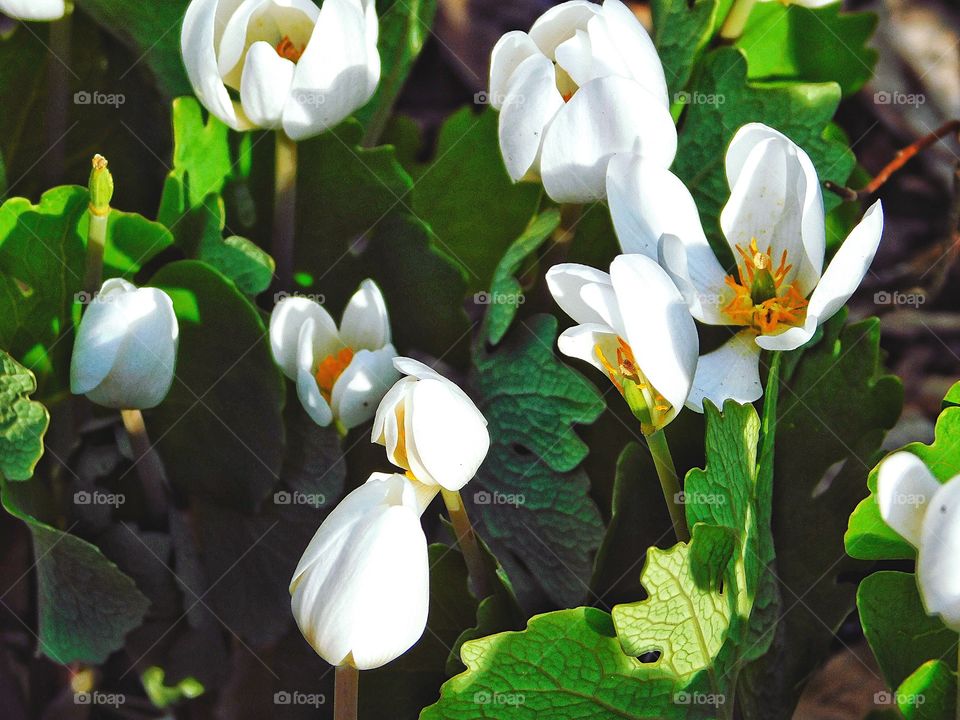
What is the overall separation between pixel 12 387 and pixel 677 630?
34 cm

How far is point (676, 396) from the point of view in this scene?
461mm

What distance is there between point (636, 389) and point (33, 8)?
430mm

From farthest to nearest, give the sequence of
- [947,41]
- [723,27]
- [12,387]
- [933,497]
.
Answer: [947,41] < [723,27] < [12,387] < [933,497]

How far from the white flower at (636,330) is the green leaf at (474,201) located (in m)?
0.21

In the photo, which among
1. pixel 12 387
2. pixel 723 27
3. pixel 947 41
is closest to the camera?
pixel 12 387

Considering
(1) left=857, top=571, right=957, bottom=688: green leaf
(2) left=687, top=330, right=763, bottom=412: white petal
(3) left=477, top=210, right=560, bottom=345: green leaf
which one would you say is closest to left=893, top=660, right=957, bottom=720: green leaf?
(1) left=857, top=571, right=957, bottom=688: green leaf

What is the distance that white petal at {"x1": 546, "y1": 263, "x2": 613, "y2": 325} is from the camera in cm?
47

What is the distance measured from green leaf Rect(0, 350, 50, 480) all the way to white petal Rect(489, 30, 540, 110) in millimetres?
285

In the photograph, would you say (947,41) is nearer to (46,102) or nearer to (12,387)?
(46,102)

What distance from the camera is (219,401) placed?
2.05 feet

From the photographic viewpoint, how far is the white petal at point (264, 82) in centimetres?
57

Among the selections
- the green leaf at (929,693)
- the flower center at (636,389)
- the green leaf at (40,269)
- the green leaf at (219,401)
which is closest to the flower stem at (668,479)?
the flower center at (636,389)

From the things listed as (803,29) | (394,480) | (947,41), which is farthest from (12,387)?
(947,41)

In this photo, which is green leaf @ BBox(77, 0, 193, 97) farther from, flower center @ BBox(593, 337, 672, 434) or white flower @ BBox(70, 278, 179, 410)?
flower center @ BBox(593, 337, 672, 434)
